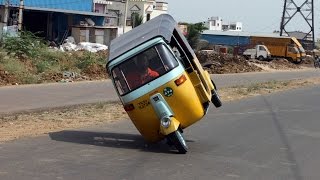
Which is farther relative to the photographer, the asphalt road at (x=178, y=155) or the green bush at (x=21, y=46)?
the green bush at (x=21, y=46)

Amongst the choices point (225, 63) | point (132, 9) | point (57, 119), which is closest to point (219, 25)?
point (132, 9)

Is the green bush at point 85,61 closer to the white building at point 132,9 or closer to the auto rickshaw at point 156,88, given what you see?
the auto rickshaw at point 156,88

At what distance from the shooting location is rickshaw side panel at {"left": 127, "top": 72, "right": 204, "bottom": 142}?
9195 mm

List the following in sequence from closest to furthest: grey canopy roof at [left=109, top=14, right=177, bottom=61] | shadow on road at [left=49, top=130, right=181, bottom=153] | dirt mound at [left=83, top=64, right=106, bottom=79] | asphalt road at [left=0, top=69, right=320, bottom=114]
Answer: grey canopy roof at [left=109, top=14, right=177, bottom=61] < shadow on road at [left=49, top=130, right=181, bottom=153] < asphalt road at [left=0, top=69, right=320, bottom=114] < dirt mound at [left=83, top=64, right=106, bottom=79]

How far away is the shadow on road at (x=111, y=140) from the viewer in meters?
9.99

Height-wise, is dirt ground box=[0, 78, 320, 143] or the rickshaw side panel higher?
the rickshaw side panel

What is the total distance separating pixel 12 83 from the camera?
21.5 meters

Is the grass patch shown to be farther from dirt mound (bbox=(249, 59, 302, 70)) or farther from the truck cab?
the truck cab

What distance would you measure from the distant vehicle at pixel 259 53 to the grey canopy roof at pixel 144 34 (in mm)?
53561

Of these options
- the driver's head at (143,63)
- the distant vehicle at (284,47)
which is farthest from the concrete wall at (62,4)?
the driver's head at (143,63)

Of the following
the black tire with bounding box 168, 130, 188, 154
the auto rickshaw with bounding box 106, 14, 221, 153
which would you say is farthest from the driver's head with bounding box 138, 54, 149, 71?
the black tire with bounding box 168, 130, 188, 154

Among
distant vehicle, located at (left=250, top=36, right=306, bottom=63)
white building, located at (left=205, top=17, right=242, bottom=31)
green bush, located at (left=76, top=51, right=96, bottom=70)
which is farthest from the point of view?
white building, located at (left=205, top=17, right=242, bottom=31)

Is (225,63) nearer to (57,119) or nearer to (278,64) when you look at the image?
(278,64)

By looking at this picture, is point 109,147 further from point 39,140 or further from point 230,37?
point 230,37
